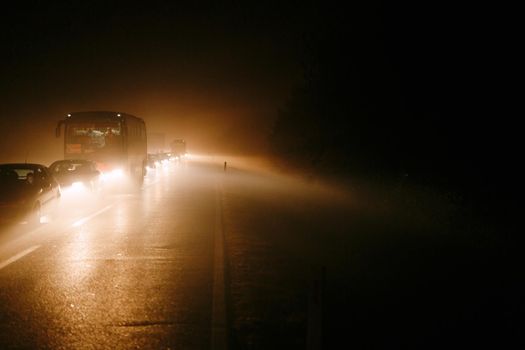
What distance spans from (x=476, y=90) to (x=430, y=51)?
1.65 metres

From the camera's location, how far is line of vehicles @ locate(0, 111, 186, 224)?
1326 cm

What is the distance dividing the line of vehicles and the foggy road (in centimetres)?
64

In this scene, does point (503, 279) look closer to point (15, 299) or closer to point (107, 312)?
point (107, 312)

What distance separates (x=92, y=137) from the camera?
26375mm

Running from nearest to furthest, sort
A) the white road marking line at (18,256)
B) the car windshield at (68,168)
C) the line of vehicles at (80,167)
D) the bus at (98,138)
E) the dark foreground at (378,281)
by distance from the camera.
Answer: the dark foreground at (378,281) < the white road marking line at (18,256) < the line of vehicles at (80,167) < the car windshield at (68,168) < the bus at (98,138)

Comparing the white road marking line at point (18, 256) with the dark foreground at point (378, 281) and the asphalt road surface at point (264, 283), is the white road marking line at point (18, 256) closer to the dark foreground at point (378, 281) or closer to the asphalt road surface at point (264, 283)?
the asphalt road surface at point (264, 283)

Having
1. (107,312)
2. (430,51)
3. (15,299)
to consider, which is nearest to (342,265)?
(107,312)

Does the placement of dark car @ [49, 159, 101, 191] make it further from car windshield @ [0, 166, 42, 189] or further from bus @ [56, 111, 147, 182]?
car windshield @ [0, 166, 42, 189]

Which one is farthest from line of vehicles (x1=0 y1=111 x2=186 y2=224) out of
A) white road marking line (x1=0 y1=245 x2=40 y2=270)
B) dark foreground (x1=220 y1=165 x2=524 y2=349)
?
dark foreground (x1=220 y1=165 x2=524 y2=349)

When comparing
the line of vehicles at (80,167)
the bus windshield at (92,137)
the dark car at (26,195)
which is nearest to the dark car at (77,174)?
the line of vehicles at (80,167)

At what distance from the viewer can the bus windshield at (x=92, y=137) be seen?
26375 millimetres

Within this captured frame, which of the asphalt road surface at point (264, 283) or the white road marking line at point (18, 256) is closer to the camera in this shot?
the asphalt road surface at point (264, 283)

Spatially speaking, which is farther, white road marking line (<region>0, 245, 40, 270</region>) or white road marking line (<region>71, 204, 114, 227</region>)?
white road marking line (<region>71, 204, 114, 227</region>)

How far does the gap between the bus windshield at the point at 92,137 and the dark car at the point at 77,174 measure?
5.02 m
